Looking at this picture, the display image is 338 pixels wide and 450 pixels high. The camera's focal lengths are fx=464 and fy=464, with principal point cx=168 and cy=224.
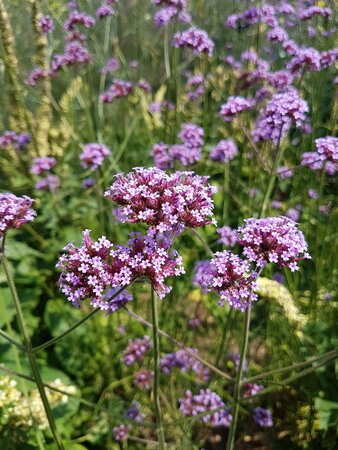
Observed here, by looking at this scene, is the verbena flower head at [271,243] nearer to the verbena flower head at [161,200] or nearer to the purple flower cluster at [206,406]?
the verbena flower head at [161,200]

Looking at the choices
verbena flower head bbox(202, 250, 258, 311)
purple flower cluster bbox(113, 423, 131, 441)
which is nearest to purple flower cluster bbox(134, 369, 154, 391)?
purple flower cluster bbox(113, 423, 131, 441)

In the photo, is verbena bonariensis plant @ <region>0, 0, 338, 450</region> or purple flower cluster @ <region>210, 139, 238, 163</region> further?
purple flower cluster @ <region>210, 139, 238, 163</region>

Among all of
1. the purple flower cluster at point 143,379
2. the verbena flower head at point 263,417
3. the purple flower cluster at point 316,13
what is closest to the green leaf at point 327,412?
the verbena flower head at point 263,417

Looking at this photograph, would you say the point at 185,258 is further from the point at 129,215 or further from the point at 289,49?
the point at 129,215

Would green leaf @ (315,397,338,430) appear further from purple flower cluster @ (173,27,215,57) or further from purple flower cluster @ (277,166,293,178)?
purple flower cluster @ (173,27,215,57)

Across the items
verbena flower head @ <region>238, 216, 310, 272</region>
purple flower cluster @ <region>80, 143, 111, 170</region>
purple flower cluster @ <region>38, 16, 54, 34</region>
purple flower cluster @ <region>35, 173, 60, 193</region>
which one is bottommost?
verbena flower head @ <region>238, 216, 310, 272</region>

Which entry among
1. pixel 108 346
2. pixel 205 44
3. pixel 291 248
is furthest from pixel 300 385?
pixel 205 44

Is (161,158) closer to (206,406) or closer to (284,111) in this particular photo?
(284,111)

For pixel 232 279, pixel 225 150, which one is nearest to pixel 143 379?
pixel 232 279
